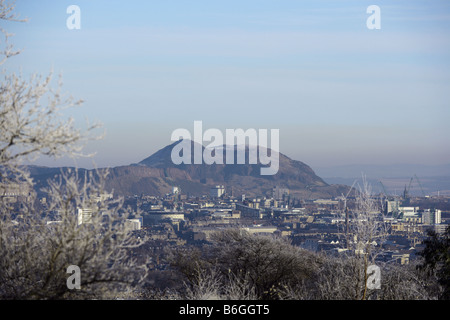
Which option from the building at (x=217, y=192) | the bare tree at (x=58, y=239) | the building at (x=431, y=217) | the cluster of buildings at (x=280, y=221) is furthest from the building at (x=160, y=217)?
the bare tree at (x=58, y=239)

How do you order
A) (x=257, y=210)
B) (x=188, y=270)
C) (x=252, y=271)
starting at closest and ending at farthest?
(x=252, y=271) → (x=188, y=270) → (x=257, y=210)

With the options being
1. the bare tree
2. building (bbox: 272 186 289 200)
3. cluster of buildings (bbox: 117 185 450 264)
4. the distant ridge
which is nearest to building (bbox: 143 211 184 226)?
cluster of buildings (bbox: 117 185 450 264)

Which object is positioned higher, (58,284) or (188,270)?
(58,284)

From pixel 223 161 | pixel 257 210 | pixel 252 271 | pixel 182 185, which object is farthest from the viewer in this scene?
pixel 223 161

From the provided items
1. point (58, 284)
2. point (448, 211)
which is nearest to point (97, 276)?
point (58, 284)

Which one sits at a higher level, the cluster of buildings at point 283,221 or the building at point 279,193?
the building at point 279,193

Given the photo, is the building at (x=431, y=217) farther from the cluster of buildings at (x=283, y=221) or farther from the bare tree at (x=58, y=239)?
the bare tree at (x=58, y=239)

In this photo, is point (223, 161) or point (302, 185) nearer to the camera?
point (302, 185)
